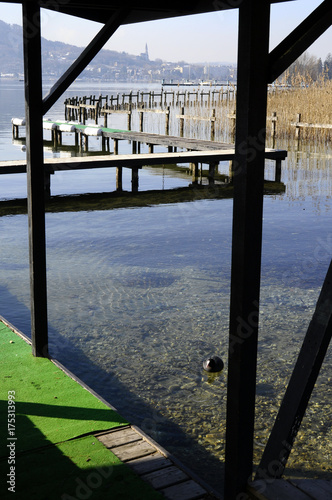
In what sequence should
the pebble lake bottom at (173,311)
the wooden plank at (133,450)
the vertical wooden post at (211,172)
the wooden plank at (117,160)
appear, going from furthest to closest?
the vertical wooden post at (211,172) < the wooden plank at (117,160) < the pebble lake bottom at (173,311) < the wooden plank at (133,450)

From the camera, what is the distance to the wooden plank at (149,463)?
136 inches

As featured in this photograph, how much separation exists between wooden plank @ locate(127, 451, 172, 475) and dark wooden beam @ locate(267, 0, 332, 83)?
2176 mm

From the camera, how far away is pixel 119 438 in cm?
382

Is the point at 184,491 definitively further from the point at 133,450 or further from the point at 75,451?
the point at 75,451

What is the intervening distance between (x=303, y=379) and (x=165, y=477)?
115 centimetres

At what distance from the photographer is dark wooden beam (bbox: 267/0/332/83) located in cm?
253

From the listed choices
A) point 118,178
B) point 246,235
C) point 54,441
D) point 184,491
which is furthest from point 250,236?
point 118,178

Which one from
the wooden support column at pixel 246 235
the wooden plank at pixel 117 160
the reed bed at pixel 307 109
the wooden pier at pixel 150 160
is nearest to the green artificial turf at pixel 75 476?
the wooden support column at pixel 246 235

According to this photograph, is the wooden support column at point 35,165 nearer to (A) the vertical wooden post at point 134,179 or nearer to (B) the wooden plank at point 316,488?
(B) the wooden plank at point 316,488

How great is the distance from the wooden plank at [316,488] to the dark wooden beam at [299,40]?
186 cm

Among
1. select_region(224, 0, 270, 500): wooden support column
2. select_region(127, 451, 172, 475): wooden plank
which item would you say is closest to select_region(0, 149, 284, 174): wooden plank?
select_region(127, 451, 172, 475): wooden plank

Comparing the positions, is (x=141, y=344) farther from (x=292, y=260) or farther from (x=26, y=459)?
(x=292, y=260)

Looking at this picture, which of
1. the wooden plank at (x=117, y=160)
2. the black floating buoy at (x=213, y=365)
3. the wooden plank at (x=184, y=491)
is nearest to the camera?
the wooden plank at (x=184, y=491)

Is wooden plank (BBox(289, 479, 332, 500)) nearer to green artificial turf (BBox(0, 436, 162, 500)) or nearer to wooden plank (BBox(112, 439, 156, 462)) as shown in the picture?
green artificial turf (BBox(0, 436, 162, 500))
